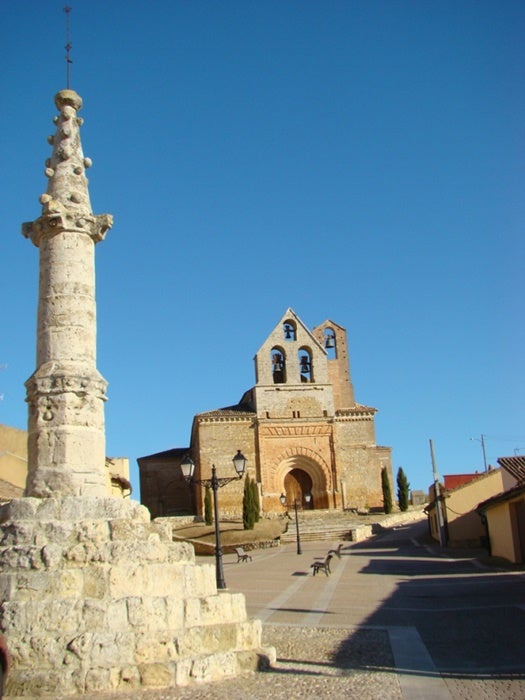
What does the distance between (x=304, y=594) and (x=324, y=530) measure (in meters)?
21.6

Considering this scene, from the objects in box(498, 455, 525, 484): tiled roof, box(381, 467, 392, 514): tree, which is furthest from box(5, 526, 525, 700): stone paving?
box(381, 467, 392, 514): tree

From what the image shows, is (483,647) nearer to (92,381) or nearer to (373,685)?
(373,685)

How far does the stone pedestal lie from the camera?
7.51m

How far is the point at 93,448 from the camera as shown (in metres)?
9.61

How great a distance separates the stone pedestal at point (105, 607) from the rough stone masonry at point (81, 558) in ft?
0.04

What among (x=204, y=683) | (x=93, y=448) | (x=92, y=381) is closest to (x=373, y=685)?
(x=204, y=683)

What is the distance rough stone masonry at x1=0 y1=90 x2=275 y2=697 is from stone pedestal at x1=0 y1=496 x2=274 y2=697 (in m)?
0.01

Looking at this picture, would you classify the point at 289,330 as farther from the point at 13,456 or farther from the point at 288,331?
the point at 13,456

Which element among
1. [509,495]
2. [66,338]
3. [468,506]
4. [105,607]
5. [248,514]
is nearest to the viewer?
[105,607]

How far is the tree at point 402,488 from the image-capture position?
1838 inches

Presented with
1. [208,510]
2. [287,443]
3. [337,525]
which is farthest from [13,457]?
[287,443]

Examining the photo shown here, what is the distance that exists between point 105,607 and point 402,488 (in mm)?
41094

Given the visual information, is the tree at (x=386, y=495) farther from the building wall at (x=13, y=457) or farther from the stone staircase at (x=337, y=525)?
the building wall at (x=13, y=457)

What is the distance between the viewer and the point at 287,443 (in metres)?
46.2
